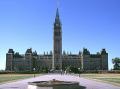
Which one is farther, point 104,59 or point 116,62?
point 104,59

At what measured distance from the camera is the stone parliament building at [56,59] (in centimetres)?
17870

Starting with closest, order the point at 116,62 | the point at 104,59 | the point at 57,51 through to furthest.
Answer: the point at 116,62 → the point at 57,51 → the point at 104,59

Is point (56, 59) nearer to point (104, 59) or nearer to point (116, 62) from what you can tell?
point (104, 59)

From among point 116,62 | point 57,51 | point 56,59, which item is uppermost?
point 57,51


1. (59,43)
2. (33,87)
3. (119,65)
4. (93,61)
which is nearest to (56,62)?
(59,43)

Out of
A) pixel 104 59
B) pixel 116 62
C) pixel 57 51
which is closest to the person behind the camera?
pixel 116 62

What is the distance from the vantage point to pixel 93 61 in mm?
189750

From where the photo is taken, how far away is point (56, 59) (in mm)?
178750

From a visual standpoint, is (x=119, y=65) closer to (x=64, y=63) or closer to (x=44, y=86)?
(x=64, y=63)

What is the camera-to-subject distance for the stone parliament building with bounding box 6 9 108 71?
7035 inches

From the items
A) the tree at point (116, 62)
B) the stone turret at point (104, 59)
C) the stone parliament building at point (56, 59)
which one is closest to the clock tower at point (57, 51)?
the stone parliament building at point (56, 59)

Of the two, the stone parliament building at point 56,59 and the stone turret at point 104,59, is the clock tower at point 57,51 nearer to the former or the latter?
the stone parliament building at point 56,59

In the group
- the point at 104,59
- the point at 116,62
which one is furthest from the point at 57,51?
the point at 116,62

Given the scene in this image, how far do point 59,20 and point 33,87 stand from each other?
164m
